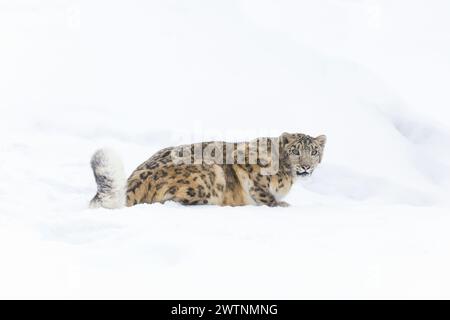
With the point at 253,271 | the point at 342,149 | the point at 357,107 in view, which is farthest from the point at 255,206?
the point at 357,107

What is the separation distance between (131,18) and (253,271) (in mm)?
12954

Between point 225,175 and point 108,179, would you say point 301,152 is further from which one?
point 108,179

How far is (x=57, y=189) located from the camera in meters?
8.91

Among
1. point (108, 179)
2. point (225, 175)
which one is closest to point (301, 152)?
point (225, 175)

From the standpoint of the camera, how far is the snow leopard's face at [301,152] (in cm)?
815

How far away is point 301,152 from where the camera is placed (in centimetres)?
817

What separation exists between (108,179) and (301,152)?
6.89 feet

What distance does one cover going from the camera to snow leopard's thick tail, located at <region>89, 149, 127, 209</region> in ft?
22.8

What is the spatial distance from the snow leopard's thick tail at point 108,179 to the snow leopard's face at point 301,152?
6.02 ft

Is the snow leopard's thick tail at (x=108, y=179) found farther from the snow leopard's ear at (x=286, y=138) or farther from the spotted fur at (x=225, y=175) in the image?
the snow leopard's ear at (x=286, y=138)

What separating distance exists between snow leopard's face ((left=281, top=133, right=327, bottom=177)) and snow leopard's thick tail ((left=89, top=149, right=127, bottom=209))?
183cm

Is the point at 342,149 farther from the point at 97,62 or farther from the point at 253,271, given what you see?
the point at 253,271

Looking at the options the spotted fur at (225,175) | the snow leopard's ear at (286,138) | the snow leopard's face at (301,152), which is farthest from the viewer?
the snow leopard's ear at (286,138)

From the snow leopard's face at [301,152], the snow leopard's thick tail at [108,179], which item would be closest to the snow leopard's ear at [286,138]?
the snow leopard's face at [301,152]
